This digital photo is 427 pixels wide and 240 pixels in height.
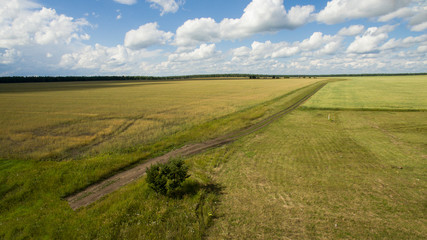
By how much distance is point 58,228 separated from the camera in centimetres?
838

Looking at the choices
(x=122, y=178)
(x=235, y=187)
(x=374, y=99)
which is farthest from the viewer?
(x=374, y=99)

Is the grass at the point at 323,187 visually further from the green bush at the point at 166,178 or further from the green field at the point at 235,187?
the green bush at the point at 166,178

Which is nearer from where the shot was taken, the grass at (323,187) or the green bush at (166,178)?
the grass at (323,187)

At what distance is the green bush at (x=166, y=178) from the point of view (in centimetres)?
1038

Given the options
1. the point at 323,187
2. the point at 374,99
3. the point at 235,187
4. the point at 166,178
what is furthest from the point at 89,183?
the point at 374,99

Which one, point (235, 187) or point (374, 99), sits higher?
point (374, 99)

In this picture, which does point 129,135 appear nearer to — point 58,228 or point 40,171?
point 40,171

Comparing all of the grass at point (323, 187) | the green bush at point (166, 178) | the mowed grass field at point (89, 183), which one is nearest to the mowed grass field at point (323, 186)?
the grass at point (323, 187)

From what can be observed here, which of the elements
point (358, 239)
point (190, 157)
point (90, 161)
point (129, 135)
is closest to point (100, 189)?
point (90, 161)

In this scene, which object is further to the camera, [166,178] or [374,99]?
[374,99]

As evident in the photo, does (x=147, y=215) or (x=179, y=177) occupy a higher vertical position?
(x=179, y=177)

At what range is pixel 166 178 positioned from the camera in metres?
10.4

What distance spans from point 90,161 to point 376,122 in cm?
3196

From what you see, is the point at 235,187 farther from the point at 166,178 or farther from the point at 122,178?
the point at 122,178
